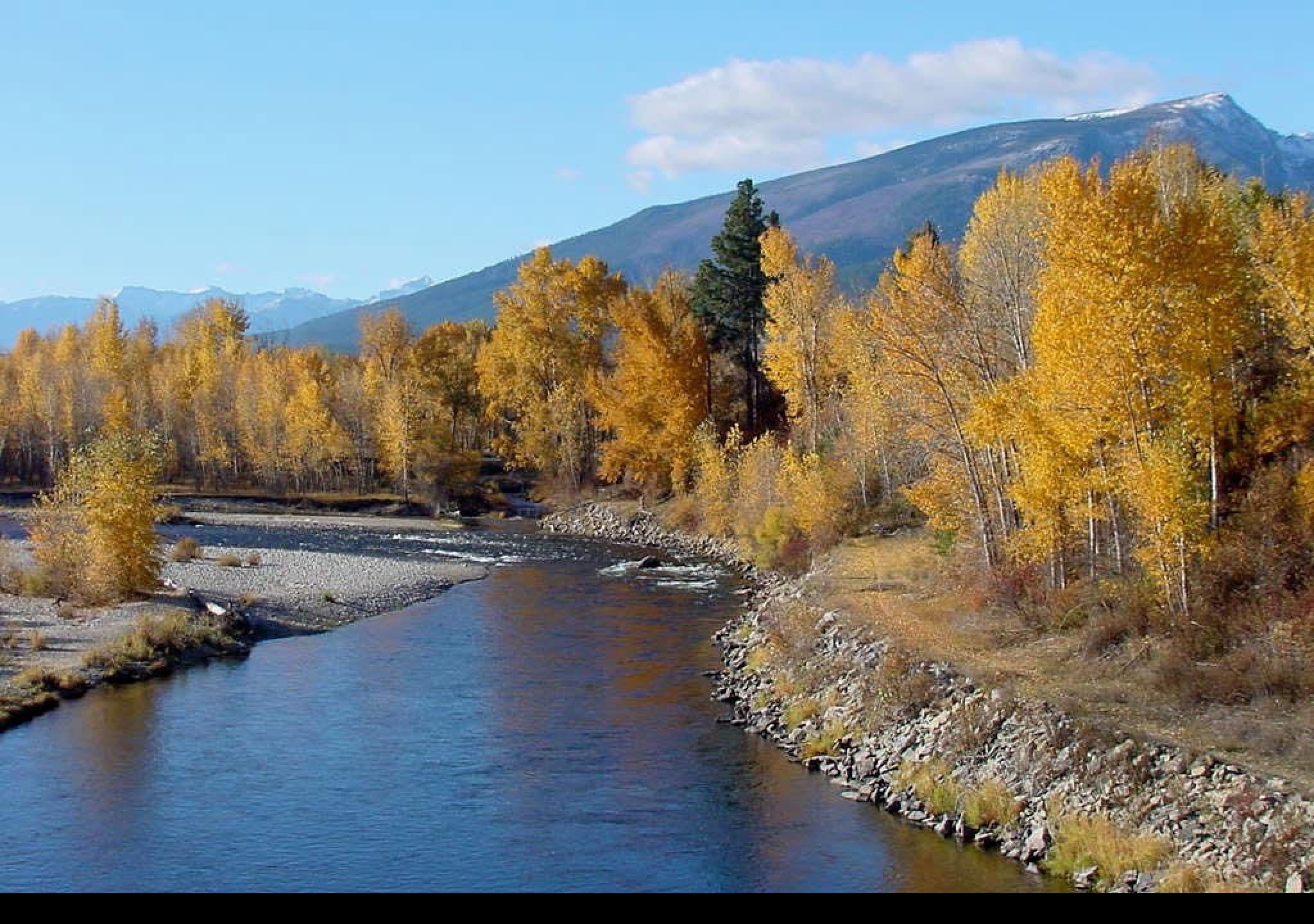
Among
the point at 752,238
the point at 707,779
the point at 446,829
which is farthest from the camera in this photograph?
the point at 752,238

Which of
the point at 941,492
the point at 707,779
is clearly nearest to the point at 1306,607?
the point at 707,779

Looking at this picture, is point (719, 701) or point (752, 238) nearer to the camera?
point (719, 701)

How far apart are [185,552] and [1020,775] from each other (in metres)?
39.0

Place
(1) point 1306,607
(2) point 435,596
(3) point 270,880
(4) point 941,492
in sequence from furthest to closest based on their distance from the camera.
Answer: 1. (2) point 435,596
2. (4) point 941,492
3. (1) point 1306,607
4. (3) point 270,880

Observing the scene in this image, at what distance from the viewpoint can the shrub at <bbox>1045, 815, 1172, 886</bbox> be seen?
15969 millimetres

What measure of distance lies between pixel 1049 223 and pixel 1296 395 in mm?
6030

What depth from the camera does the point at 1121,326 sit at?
22.3 meters

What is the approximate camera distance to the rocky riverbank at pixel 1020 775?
1537cm

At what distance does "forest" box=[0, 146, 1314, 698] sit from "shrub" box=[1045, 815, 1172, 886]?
4.29m

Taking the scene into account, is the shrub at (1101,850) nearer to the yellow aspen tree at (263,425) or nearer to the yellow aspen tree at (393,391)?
the yellow aspen tree at (393,391)

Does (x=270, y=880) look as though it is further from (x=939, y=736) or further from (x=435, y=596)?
(x=435, y=596)

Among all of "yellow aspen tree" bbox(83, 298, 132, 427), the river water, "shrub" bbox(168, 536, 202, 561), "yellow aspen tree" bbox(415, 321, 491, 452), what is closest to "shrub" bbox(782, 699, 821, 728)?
the river water

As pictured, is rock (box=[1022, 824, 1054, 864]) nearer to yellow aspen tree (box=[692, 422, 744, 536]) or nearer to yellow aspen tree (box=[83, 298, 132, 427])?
yellow aspen tree (box=[692, 422, 744, 536])
